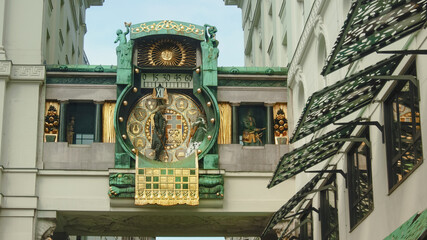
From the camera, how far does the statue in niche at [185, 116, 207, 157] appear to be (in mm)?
37156

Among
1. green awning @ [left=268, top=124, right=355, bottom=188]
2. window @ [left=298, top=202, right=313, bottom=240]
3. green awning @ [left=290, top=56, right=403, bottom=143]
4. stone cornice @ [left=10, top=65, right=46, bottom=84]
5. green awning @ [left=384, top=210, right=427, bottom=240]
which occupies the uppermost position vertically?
stone cornice @ [left=10, top=65, right=46, bottom=84]

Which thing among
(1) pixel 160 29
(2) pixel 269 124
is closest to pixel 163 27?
(1) pixel 160 29

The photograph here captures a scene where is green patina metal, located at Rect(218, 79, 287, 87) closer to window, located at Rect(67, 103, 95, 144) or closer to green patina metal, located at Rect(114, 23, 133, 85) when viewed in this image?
green patina metal, located at Rect(114, 23, 133, 85)

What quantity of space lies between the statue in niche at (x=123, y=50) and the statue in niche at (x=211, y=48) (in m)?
3.01

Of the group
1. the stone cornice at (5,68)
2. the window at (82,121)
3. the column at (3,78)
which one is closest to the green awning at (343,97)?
the window at (82,121)

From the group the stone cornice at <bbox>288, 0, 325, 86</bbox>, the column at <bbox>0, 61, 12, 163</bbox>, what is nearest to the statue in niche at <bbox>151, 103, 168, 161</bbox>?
the stone cornice at <bbox>288, 0, 325, 86</bbox>

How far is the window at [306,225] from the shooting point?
32.7 m

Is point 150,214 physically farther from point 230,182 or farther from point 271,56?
point 271,56

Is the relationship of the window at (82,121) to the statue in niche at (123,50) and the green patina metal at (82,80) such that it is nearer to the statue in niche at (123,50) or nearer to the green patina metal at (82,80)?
the green patina metal at (82,80)

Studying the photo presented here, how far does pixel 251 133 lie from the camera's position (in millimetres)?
37938

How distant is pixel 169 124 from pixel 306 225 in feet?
23.1

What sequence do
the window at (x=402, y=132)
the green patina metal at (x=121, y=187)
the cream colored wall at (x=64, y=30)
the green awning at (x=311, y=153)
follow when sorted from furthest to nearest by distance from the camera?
the cream colored wall at (x=64, y=30), the green patina metal at (x=121, y=187), the green awning at (x=311, y=153), the window at (x=402, y=132)

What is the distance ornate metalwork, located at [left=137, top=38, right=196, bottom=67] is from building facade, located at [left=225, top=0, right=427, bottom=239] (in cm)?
674

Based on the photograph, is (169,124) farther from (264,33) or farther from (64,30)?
(64,30)
